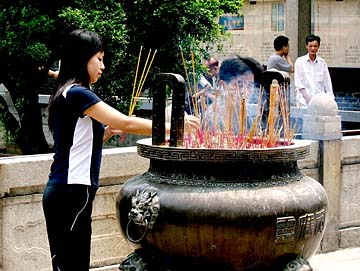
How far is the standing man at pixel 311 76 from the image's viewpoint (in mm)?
9828

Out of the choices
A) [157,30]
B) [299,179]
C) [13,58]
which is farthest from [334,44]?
[299,179]

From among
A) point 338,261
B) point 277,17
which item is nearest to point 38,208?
point 338,261

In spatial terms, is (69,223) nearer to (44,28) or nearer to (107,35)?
(107,35)

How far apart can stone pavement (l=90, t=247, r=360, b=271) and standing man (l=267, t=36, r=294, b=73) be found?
9.25ft

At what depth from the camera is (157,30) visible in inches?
459

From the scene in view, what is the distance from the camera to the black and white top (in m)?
4.53

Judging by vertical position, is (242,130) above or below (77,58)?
below

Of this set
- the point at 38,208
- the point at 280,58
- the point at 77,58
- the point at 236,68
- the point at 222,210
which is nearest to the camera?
the point at 222,210

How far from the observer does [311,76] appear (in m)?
9.92

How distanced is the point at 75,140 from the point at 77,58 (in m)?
0.42

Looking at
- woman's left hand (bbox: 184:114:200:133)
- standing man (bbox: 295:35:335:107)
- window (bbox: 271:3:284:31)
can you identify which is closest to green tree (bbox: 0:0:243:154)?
standing man (bbox: 295:35:335:107)

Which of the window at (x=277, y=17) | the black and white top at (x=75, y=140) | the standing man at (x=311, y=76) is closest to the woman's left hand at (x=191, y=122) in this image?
the black and white top at (x=75, y=140)

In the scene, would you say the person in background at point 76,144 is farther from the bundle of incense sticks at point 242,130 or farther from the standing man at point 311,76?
the standing man at point 311,76

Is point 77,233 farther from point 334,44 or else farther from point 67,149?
point 334,44
